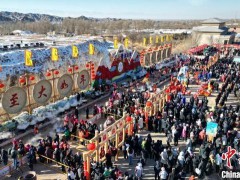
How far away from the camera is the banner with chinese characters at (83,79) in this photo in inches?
742

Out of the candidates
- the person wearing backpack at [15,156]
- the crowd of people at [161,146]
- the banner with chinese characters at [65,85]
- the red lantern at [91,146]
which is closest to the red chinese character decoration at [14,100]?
the crowd of people at [161,146]

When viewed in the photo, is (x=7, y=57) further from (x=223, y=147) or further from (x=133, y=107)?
(x=223, y=147)

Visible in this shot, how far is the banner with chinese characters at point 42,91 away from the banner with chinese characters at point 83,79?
9.73ft

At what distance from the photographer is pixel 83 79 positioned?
19.2 metres

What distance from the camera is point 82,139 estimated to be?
13.0m

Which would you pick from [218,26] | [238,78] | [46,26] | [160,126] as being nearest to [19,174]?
[160,126]

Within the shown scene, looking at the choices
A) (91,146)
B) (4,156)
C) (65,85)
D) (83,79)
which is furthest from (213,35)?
(4,156)

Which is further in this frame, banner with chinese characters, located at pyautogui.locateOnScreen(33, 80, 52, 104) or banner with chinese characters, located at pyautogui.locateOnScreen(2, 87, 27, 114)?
banner with chinese characters, located at pyautogui.locateOnScreen(33, 80, 52, 104)

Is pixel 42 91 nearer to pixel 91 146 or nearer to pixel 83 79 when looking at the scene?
pixel 83 79

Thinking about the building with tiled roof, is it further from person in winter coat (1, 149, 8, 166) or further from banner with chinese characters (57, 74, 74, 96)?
person in winter coat (1, 149, 8, 166)

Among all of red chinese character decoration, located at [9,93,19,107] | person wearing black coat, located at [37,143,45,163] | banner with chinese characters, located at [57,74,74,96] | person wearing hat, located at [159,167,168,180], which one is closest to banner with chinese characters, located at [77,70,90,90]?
banner with chinese characters, located at [57,74,74,96]

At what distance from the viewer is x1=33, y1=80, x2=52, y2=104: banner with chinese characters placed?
50.5 ft

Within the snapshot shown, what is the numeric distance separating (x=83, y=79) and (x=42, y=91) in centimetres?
399

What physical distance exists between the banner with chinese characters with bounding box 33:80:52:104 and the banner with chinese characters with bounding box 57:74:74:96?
100 centimetres
